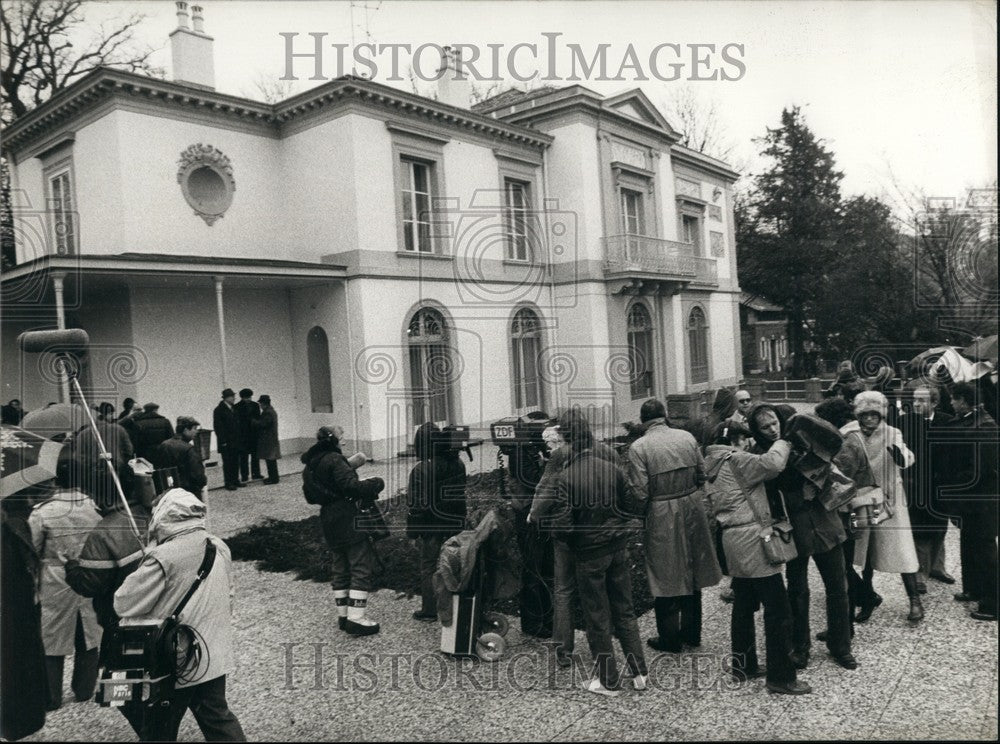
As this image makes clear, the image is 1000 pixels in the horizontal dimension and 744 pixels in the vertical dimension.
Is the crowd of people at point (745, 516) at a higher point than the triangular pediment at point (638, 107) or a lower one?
lower

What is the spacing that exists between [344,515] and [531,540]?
1.39 metres

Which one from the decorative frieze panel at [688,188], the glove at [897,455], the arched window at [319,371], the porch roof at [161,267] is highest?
the decorative frieze panel at [688,188]

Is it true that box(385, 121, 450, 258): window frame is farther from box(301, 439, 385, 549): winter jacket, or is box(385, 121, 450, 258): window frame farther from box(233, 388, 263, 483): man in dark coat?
box(301, 439, 385, 549): winter jacket

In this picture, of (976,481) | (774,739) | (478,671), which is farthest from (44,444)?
(976,481)

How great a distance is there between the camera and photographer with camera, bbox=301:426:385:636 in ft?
16.1

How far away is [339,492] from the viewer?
4891 millimetres

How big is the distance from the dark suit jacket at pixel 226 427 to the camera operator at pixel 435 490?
18.5 ft

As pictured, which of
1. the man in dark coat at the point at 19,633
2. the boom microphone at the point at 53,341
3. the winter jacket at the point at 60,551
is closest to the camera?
the man in dark coat at the point at 19,633

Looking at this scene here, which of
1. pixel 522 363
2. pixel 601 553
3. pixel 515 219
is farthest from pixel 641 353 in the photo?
pixel 601 553

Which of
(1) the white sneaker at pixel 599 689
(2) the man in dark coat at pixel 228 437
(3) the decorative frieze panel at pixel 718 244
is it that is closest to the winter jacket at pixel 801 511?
(1) the white sneaker at pixel 599 689

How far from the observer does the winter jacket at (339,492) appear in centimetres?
488

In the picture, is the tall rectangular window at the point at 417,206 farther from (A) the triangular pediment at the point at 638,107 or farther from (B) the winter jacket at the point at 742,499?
(B) the winter jacket at the point at 742,499

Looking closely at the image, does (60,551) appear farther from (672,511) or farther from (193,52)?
(193,52)

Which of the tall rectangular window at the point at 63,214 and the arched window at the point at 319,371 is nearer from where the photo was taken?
the tall rectangular window at the point at 63,214
